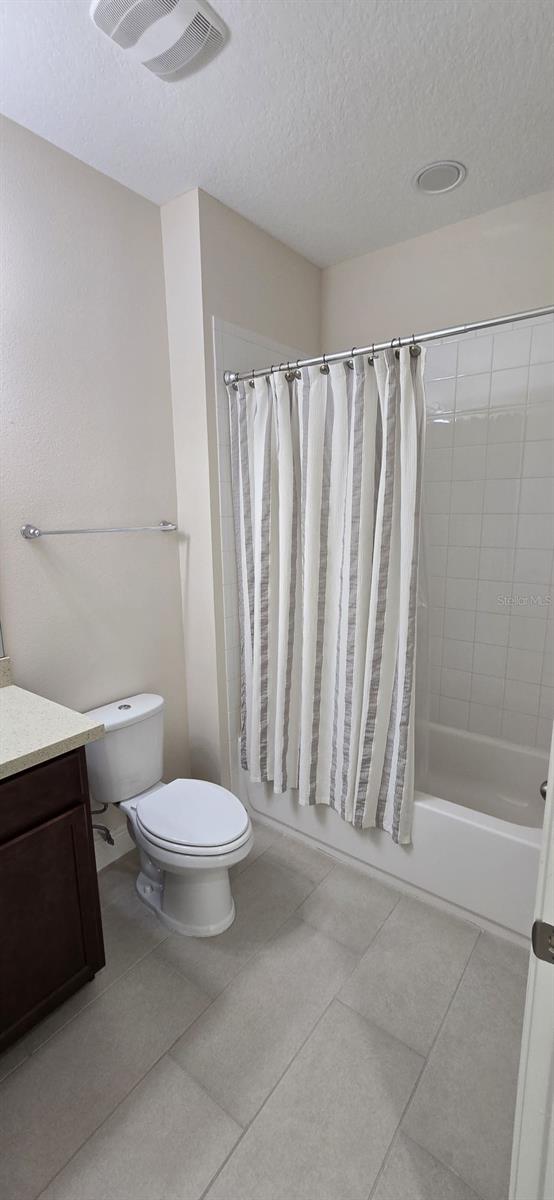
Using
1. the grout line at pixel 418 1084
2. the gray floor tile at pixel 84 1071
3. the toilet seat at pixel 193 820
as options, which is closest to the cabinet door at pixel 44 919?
the gray floor tile at pixel 84 1071

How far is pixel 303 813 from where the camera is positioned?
213 centimetres

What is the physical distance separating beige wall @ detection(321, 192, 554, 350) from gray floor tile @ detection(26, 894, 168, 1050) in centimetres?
257

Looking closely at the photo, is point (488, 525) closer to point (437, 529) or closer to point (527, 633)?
point (437, 529)

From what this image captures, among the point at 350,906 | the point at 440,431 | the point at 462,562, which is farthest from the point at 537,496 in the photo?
the point at 350,906

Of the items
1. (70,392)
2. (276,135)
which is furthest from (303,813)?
(276,135)

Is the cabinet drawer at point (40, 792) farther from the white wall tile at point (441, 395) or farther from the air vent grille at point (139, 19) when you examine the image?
the white wall tile at point (441, 395)

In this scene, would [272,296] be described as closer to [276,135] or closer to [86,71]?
[276,135]

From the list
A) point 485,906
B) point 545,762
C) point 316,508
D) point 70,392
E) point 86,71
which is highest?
point 86,71

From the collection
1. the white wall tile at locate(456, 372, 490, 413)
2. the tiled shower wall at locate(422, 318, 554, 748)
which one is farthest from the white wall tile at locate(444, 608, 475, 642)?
the white wall tile at locate(456, 372, 490, 413)

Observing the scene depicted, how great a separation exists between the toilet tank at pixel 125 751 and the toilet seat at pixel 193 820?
0.08 m

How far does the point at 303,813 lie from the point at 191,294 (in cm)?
208

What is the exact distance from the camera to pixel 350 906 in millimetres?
1804

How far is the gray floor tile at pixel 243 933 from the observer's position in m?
1.56

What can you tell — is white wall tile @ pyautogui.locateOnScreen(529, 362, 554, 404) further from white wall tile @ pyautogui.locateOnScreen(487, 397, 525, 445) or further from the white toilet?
the white toilet
